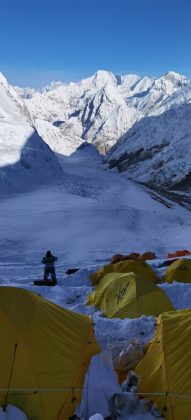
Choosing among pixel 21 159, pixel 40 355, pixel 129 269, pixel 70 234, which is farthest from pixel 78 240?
pixel 21 159

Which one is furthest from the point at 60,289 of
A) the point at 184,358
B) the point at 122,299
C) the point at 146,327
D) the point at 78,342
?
the point at 184,358

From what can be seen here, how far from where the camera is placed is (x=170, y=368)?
31.9 feet

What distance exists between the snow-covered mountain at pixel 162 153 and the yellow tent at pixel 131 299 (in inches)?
3967

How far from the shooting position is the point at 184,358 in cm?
974

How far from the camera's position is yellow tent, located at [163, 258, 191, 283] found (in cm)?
2042

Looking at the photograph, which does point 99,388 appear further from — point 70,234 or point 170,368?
point 70,234

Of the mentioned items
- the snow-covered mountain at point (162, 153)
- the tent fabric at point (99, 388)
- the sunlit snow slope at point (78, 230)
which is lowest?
the snow-covered mountain at point (162, 153)

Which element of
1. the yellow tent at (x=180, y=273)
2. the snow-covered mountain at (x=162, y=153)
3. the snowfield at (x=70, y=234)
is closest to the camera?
the snowfield at (x=70, y=234)

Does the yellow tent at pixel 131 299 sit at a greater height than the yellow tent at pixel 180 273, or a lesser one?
greater

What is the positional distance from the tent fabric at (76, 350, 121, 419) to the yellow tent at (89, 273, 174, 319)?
189 inches

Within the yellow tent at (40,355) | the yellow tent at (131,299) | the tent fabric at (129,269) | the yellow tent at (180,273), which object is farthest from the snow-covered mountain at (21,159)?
the yellow tent at (40,355)

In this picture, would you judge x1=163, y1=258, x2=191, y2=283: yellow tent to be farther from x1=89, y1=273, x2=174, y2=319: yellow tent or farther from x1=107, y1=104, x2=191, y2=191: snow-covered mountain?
x1=107, y1=104, x2=191, y2=191: snow-covered mountain

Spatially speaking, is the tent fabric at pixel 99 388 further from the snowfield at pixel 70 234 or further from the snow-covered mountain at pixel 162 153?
the snow-covered mountain at pixel 162 153

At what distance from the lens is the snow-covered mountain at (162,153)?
421 feet
